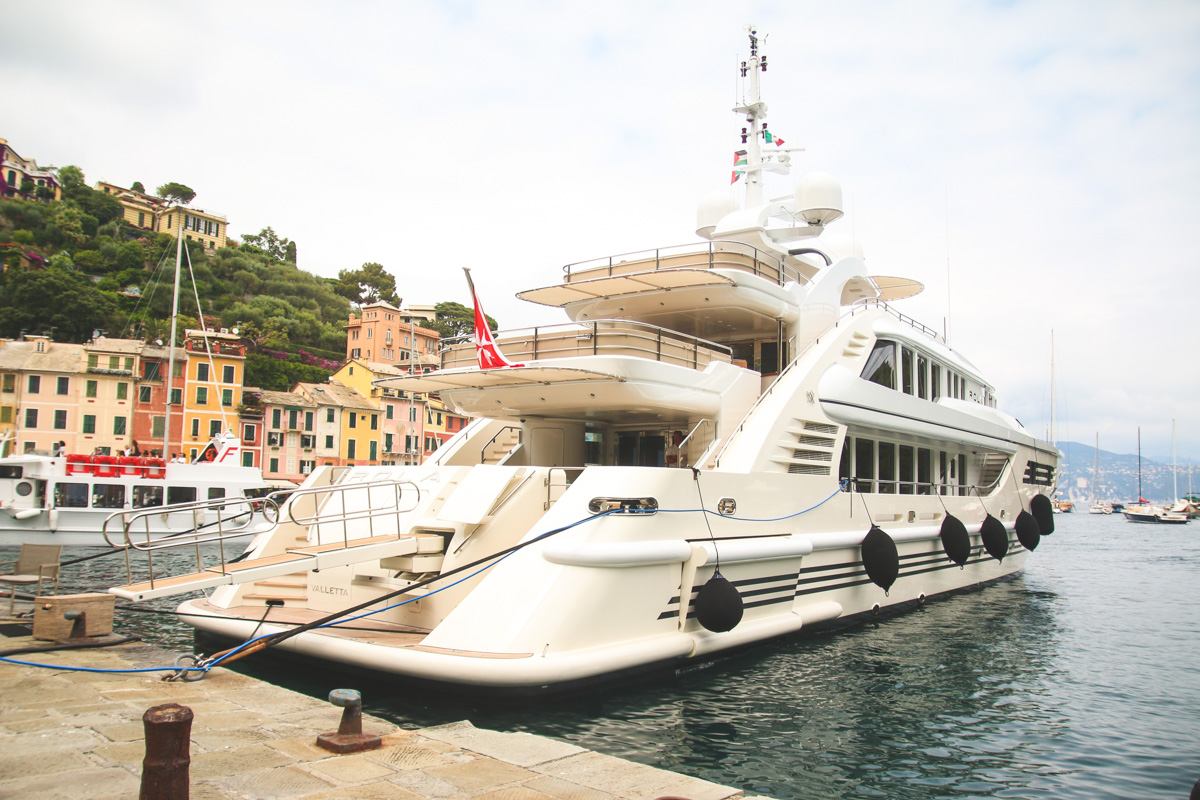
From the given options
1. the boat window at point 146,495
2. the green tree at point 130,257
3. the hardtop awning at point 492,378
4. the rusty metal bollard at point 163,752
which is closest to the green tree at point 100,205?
the green tree at point 130,257

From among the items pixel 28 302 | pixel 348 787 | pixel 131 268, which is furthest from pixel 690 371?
pixel 131 268

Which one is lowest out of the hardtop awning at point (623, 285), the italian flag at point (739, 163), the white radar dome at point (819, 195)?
the hardtop awning at point (623, 285)

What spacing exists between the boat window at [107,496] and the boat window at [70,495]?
29cm

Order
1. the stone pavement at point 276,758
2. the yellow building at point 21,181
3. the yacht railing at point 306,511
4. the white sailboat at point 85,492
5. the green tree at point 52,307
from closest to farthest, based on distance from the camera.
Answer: the stone pavement at point 276,758, the yacht railing at point 306,511, the white sailboat at point 85,492, the green tree at point 52,307, the yellow building at point 21,181

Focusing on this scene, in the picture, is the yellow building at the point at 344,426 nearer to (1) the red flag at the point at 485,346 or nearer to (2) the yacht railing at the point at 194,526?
(2) the yacht railing at the point at 194,526

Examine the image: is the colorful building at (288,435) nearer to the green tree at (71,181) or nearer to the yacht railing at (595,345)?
the yacht railing at (595,345)

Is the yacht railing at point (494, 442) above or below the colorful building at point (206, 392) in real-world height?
below

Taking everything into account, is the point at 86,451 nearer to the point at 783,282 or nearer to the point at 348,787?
the point at 783,282

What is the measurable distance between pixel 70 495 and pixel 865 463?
2903 centimetres

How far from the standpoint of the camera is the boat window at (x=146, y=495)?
30.5 metres

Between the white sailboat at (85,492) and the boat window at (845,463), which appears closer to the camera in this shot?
the boat window at (845,463)

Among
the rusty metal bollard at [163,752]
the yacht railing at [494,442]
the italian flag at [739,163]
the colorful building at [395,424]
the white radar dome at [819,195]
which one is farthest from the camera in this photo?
the colorful building at [395,424]

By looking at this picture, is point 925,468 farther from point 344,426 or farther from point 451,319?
point 451,319

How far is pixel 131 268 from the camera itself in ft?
260
